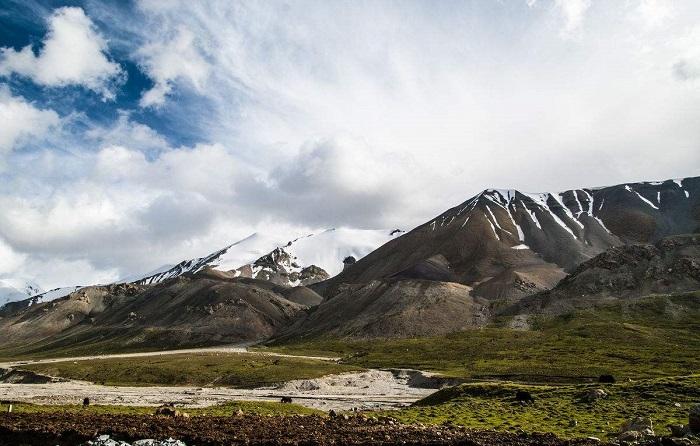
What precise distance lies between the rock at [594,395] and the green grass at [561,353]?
2291 inches

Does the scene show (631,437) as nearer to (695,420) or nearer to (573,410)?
(695,420)

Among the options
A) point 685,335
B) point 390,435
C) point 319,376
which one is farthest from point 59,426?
point 685,335

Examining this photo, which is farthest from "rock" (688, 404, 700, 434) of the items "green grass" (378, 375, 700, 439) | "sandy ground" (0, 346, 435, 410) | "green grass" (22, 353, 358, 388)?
"green grass" (22, 353, 358, 388)

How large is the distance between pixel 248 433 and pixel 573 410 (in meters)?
30.3

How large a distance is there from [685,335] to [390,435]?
184m

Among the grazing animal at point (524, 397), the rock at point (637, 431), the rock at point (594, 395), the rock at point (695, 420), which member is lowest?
the grazing animal at point (524, 397)

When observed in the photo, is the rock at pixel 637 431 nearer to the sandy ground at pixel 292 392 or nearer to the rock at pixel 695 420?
the rock at pixel 695 420

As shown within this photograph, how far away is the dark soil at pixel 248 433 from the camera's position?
28.6 metres

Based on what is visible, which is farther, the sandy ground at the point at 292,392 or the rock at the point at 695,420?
the sandy ground at the point at 292,392

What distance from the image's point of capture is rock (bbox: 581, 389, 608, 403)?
1916 inches

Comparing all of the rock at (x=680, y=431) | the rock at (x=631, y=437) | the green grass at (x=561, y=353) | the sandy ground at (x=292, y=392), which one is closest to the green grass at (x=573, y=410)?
the rock at (x=680, y=431)

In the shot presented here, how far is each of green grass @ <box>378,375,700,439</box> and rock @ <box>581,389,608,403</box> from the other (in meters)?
0.55

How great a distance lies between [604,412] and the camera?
144 feet

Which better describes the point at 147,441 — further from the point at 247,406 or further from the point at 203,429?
the point at 247,406
